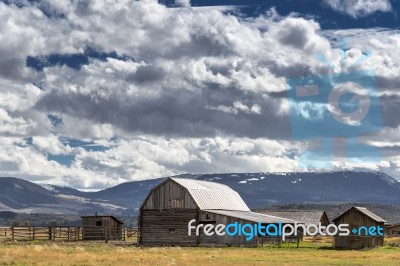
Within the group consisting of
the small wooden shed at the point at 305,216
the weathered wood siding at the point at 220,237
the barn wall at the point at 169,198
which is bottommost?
the weathered wood siding at the point at 220,237

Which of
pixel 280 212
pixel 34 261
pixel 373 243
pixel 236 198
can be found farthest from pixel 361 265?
pixel 280 212

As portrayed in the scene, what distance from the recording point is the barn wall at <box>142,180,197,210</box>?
77.5 m

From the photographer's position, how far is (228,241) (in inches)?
2896

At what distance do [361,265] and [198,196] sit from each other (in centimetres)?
3810

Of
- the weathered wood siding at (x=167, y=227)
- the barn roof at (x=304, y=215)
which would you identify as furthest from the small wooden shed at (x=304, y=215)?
the weathered wood siding at (x=167, y=227)

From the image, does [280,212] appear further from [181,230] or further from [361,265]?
[361,265]

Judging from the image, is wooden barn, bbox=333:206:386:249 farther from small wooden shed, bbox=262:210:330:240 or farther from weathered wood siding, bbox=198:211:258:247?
small wooden shed, bbox=262:210:330:240

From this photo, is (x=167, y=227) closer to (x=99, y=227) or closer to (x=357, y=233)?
(x=99, y=227)

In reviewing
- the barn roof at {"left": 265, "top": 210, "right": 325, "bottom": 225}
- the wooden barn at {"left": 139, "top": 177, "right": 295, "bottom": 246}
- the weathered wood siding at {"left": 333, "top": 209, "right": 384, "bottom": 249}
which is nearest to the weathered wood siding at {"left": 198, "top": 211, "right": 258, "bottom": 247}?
the wooden barn at {"left": 139, "top": 177, "right": 295, "bottom": 246}

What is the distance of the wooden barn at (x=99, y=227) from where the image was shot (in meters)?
87.7

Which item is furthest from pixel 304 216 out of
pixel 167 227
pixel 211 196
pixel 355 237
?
pixel 167 227

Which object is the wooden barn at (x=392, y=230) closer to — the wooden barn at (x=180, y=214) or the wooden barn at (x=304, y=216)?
the wooden barn at (x=304, y=216)

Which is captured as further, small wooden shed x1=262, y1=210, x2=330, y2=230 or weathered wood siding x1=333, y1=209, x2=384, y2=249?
small wooden shed x1=262, y1=210, x2=330, y2=230

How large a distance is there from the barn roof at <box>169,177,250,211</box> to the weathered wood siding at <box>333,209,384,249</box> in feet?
49.0
